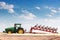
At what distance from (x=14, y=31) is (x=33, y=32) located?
106 centimetres

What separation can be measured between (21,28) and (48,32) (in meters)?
1.62

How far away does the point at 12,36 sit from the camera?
38.2ft

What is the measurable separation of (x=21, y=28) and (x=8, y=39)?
36.9 inches

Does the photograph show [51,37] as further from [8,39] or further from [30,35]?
[8,39]

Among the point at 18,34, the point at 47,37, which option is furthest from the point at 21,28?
the point at 47,37

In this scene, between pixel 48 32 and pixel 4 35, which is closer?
pixel 4 35

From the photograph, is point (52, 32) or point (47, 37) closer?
point (47, 37)

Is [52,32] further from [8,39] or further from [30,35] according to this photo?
[8,39]

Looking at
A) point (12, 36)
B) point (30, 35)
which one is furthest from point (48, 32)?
point (12, 36)

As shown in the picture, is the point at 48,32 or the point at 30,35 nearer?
the point at 30,35

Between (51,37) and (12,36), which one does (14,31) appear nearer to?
(12,36)

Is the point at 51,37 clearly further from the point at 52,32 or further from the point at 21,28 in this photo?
the point at 21,28

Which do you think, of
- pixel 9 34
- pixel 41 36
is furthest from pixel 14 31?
pixel 41 36

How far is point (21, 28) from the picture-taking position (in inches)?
470
